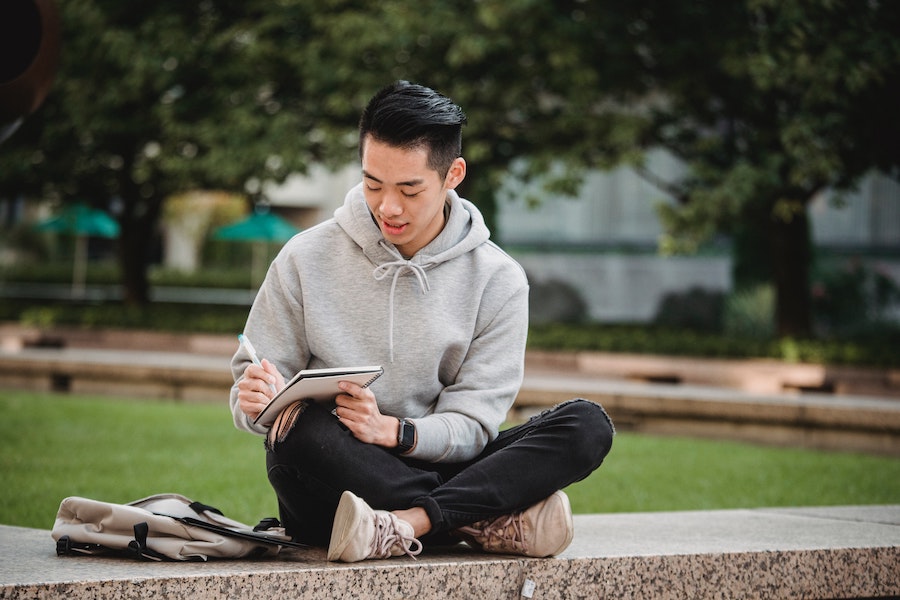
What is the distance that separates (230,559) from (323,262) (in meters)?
0.98

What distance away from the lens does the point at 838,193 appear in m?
13.9

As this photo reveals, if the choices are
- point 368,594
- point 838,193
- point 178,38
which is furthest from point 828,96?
point 368,594

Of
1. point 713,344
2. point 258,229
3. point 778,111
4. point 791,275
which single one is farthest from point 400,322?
point 258,229

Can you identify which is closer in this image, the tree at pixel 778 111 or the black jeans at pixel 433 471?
the black jeans at pixel 433 471

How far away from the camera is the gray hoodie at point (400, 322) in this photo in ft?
12.3

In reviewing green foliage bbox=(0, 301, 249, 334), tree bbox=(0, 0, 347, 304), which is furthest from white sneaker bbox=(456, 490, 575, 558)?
green foliage bbox=(0, 301, 249, 334)

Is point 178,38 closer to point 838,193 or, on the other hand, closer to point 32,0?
point 838,193

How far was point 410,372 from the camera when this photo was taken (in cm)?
377

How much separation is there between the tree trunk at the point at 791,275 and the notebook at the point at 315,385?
1155 cm

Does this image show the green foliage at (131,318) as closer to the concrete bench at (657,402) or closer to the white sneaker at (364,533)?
the concrete bench at (657,402)

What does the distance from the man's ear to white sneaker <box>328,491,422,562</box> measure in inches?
42.7

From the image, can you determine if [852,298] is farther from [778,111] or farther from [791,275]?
[778,111]

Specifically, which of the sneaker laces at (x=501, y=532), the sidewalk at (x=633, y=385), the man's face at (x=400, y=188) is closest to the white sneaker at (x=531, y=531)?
the sneaker laces at (x=501, y=532)

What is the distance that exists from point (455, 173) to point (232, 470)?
4.09 m
